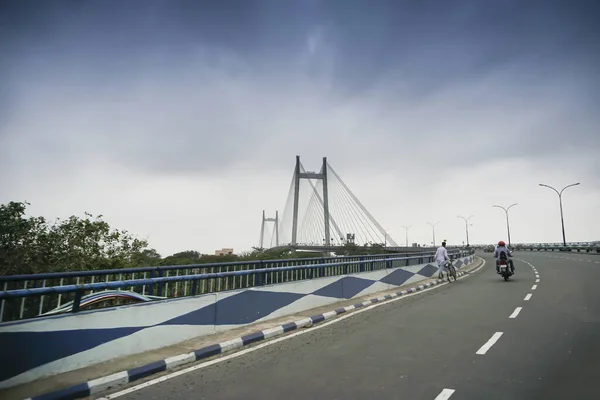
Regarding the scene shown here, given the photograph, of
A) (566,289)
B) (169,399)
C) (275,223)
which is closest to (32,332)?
(169,399)

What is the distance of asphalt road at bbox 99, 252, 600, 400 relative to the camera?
453 cm

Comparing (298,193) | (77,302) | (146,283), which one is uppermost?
(298,193)

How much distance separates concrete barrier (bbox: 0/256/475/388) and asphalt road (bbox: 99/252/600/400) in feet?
3.88

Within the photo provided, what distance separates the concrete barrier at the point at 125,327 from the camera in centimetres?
461

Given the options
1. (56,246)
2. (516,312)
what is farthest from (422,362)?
(56,246)

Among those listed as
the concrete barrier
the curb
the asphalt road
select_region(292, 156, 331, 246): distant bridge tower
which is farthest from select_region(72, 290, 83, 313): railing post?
select_region(292, 156, 331, 246): distant bridge tower

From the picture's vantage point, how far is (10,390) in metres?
4.42

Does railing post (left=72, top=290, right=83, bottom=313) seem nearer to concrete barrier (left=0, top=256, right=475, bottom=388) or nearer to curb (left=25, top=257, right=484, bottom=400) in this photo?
concrete barrier (left=0, top=256, right=475, bottom=388)

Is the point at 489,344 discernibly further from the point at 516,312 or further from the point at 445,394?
the point at 516,312

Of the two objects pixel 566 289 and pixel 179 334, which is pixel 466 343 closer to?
pixel 179 334

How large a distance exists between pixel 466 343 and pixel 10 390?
6793mm

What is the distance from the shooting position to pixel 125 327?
5840mm

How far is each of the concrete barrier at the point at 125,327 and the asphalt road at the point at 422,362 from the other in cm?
118

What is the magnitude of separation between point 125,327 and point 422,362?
4.58 meters
